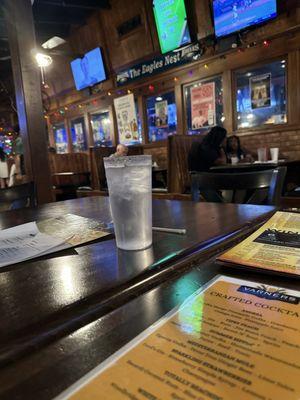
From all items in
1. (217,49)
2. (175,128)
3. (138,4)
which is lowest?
(175,128)

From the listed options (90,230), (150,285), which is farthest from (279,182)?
(150,285)

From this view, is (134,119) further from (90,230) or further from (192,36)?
(90,230)

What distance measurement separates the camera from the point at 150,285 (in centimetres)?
58

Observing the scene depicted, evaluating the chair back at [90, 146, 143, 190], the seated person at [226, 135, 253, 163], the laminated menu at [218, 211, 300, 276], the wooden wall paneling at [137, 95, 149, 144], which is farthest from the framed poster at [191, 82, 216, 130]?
the laminated menu at [218, 211, 300, 276]

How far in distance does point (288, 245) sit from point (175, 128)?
581 cm

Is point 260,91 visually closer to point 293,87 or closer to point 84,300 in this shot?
point 293,87

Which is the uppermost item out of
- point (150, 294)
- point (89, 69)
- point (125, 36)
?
point (125, 36)

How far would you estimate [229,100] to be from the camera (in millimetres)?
5293

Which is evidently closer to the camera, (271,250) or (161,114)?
(271,250)

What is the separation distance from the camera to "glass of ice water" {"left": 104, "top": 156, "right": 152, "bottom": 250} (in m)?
0.73

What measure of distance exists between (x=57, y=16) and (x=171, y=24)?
9.82ft

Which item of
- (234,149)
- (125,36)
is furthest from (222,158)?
(125,36)

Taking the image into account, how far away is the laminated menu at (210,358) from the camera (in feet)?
1.03

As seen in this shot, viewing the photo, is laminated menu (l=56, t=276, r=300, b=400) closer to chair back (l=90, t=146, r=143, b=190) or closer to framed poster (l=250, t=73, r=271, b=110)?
framed poster (l=250, t=73, r=271, b=110)
